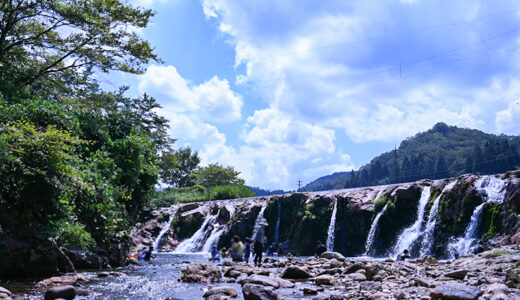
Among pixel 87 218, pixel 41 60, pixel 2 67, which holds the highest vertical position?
pixel 41 60

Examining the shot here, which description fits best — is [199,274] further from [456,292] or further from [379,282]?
[456,292]

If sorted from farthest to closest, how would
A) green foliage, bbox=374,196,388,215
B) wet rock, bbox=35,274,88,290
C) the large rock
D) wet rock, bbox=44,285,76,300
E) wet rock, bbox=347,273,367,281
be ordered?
green foliage, bbox=374,196,388,215 → wet rock, bbox=347,273,367,281 → the large rock → wet rock, bbox=35,274,88,290 → wet rock, bbox=44,285,76,300

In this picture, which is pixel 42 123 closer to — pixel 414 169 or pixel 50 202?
pixel 50 202

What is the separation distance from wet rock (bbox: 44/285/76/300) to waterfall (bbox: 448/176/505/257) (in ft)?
58.6

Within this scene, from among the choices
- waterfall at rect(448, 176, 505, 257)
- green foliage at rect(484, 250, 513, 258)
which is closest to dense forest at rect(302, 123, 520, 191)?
waterfall at rect(448, 176, 505, 257)

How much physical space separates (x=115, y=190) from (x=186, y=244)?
745 inches

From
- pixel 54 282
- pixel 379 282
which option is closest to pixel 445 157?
pixel 379 282

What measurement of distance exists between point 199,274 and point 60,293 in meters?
4.34

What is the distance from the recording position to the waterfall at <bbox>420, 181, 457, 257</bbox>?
19.5 meters

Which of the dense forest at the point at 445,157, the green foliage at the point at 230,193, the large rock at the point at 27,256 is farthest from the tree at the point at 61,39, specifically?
the dense forest at the point at 445,157

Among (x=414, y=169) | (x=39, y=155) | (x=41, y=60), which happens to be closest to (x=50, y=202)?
(x=39, y=155)

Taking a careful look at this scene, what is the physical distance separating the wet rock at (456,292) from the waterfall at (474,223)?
13.2 m

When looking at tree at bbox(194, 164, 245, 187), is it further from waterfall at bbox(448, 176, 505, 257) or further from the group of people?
waterfall at bbox(448, 176, 505, 257)

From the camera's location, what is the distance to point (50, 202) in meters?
8.92
